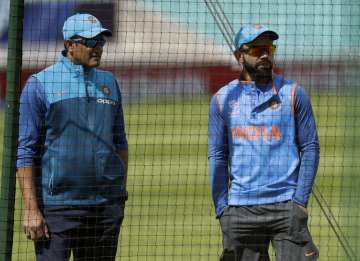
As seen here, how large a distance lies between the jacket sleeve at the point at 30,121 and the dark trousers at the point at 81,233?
0.99ft

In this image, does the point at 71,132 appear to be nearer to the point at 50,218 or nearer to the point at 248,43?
the point at 50,218

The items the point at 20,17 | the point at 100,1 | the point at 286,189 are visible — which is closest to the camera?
the point at 20,17

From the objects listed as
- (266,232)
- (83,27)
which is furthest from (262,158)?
(83,27)

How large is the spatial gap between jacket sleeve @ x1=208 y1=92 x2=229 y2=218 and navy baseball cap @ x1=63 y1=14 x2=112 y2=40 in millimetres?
722

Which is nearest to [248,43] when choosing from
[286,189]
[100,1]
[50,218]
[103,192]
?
[286,189]

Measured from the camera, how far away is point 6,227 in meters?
4.46

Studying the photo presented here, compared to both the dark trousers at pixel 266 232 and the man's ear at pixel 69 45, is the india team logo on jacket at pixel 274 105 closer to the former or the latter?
the dark trousers at pixel 266 232

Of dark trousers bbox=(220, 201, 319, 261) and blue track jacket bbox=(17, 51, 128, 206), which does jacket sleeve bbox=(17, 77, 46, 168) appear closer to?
Answer: blue track jacket bbox=(17, 51, 128, 206)

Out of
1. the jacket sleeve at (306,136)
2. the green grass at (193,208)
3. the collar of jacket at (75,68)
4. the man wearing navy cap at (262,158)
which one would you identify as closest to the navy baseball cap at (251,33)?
the man wearing navy cap at (262,158)

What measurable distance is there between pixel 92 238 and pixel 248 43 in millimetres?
1314

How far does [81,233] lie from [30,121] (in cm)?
64

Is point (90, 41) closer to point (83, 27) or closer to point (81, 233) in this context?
point (83, 27)

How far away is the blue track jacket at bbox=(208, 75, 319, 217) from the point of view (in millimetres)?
4676

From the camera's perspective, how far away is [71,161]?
15.1ft
